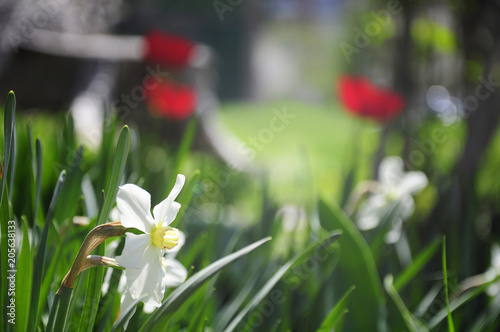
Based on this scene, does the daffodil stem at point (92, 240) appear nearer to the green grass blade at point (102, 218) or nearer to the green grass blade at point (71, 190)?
the green grass blade at point (102, 218)

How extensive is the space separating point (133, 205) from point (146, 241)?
3 centimetres

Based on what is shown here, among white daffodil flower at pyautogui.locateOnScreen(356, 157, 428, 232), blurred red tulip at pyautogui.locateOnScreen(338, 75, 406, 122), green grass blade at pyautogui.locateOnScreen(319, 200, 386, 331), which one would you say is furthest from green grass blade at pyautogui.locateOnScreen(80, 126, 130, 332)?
blurred red tulip at pyautogui.locateOnScreen(338, 75, 406, 122)

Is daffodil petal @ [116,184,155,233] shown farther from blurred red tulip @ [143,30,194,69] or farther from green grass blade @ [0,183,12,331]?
blurred red tulip @ [143,30,194,69]

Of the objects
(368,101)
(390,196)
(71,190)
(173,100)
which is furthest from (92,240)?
(173,100)

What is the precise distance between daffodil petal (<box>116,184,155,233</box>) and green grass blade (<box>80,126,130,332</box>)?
1.3 inches

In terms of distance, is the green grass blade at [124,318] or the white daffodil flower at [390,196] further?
the white daffodil flower at [390,196]

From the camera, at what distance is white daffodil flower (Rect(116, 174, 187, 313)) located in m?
0.38

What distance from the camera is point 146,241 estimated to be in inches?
15.6

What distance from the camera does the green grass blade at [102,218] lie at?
41 cm

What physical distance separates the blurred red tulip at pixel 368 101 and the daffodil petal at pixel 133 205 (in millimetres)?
1091

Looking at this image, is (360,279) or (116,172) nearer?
(116,172)

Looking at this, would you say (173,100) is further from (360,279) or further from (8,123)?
(8,123)

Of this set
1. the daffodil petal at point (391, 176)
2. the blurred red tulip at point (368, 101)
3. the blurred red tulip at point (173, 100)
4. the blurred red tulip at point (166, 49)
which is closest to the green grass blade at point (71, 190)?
the daffodil petal at point (391, 176)

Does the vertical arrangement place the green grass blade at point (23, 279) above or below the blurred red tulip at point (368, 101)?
above
